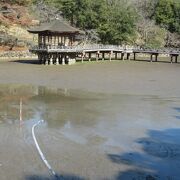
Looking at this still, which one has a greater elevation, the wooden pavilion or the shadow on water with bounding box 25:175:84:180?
the wooden pavilion

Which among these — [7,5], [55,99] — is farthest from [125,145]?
[7,5]

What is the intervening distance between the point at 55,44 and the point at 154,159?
38197mm

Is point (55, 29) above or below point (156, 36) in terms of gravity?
above

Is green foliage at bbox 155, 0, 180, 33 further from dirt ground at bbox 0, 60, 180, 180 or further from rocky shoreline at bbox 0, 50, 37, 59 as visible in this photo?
dirt ground at bbox 0, 60, 180, 180

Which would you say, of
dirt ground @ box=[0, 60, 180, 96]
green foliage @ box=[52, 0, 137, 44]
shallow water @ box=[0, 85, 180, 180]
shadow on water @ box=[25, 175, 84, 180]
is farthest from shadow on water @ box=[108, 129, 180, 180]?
green foliage @ box=[52, 0, 137, 44]

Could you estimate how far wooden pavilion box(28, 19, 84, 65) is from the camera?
47.4 metres

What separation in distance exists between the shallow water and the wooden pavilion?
70.0 feet

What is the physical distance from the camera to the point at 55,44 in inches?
1989

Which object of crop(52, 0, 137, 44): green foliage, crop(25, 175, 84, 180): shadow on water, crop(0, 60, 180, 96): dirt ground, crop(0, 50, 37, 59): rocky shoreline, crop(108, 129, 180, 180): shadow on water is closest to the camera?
crop(25, 175, 84, 180): shadow on water

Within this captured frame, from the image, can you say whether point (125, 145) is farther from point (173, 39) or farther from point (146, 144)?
point (173, 39)

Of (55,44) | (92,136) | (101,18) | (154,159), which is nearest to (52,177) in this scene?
(154,159)

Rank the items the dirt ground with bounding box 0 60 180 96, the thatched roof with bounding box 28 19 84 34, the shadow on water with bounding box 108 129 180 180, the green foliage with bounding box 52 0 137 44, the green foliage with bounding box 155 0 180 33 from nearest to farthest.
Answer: the shadow on water with bounding box 108 129 180 180 → the dirt ground with bounding box 0 60 180 96 → the thatched roof with bounding box 28 19 84 34 → the green foliage with bounding box 52 0 137 44 → the green foliage with bounding box 155 0 180 33

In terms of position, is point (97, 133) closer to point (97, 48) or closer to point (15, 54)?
point (97, 48)

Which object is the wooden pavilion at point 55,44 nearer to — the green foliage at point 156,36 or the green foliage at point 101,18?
the green foliage at point 101,18
